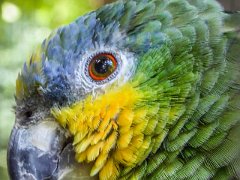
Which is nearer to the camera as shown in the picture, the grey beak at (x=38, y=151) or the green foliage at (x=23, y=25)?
the grey beak at (x=38, y=151)

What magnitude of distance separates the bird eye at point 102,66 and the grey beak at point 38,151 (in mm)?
178

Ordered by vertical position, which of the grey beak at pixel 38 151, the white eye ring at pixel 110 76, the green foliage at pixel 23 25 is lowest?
the green foliage at pixel 23 25

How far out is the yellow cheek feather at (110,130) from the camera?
4.08 feet

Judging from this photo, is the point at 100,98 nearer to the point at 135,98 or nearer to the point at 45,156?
the point at 135,98

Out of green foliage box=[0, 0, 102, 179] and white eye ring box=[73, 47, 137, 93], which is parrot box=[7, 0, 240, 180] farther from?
green foliage box=[0, 0, 102, 179]

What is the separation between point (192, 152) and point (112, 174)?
0.22 metres

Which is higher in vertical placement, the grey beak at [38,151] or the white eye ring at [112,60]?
the white eye ring at [112,60]

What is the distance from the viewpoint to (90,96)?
1.31m

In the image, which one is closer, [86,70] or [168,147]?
[168,147]

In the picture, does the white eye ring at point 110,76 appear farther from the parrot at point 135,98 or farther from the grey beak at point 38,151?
the grey beak at point 38,151

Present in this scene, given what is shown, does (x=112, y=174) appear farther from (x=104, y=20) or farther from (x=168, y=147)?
(x=104, y=20)

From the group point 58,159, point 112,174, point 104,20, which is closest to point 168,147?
point 112,174

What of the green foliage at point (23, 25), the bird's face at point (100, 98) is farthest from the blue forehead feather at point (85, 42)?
the green foliage at point (23, 25)

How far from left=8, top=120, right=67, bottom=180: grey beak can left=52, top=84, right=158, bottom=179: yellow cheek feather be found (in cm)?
5
